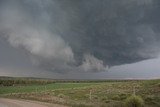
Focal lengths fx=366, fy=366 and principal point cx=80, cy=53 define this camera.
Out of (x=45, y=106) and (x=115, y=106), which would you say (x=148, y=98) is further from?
(x=45, y=106)

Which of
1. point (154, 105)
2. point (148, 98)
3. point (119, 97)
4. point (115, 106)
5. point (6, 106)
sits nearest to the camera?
point (6, 106)

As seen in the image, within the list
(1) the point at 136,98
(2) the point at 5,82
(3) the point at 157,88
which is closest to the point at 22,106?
(1) the point at 136,98

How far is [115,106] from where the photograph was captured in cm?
4788

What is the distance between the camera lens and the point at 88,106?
4669 cm

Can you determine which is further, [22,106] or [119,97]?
[119,97]

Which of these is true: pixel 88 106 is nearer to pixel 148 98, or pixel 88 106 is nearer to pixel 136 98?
pixel 136 98

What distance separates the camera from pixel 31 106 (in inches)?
1789

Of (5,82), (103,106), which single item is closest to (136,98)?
(103,106)

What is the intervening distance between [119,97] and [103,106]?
17442 mm

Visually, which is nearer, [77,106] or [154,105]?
[77,106]

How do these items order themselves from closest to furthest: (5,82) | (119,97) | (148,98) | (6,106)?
(6,106) → (148,98) → (119,97) → (5,82)

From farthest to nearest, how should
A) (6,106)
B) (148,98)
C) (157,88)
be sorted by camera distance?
1. (157,88)
2. (148,98)
3. (6,106)

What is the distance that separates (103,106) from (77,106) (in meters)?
3.93

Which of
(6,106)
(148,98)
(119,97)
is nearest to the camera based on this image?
(6,106)
